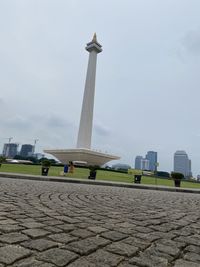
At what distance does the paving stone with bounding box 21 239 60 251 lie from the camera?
2.79 m

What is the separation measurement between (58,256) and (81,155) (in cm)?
4260

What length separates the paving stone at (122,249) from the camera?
288 cm

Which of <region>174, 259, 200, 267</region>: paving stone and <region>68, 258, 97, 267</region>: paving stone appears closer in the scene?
<region>68, 258, 97, 267</region>: paving stone

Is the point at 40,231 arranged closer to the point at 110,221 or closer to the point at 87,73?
the point at 110,221

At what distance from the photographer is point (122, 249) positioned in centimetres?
300

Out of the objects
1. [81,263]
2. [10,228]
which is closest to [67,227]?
[10,228]

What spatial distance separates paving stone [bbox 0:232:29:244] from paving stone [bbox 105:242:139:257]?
0.98m

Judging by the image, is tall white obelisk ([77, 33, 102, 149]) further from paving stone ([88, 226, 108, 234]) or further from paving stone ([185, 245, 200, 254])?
paving stone ([185, 245, 200, 254])

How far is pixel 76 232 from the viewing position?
3.56m

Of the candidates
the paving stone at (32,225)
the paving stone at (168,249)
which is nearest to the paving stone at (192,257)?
the paving stone at (168,249)

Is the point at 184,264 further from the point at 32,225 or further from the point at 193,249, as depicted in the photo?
the point at 32,225

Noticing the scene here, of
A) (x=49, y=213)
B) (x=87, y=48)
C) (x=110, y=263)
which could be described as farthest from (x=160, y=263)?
(x=87, y=48)

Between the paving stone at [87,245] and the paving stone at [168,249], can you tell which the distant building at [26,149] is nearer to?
the paving stone at [87,245]

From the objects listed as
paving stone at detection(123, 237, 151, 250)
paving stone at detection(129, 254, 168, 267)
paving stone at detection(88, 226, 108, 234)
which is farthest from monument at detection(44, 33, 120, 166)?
paving stone at detection(129, 254, 168, 267)
